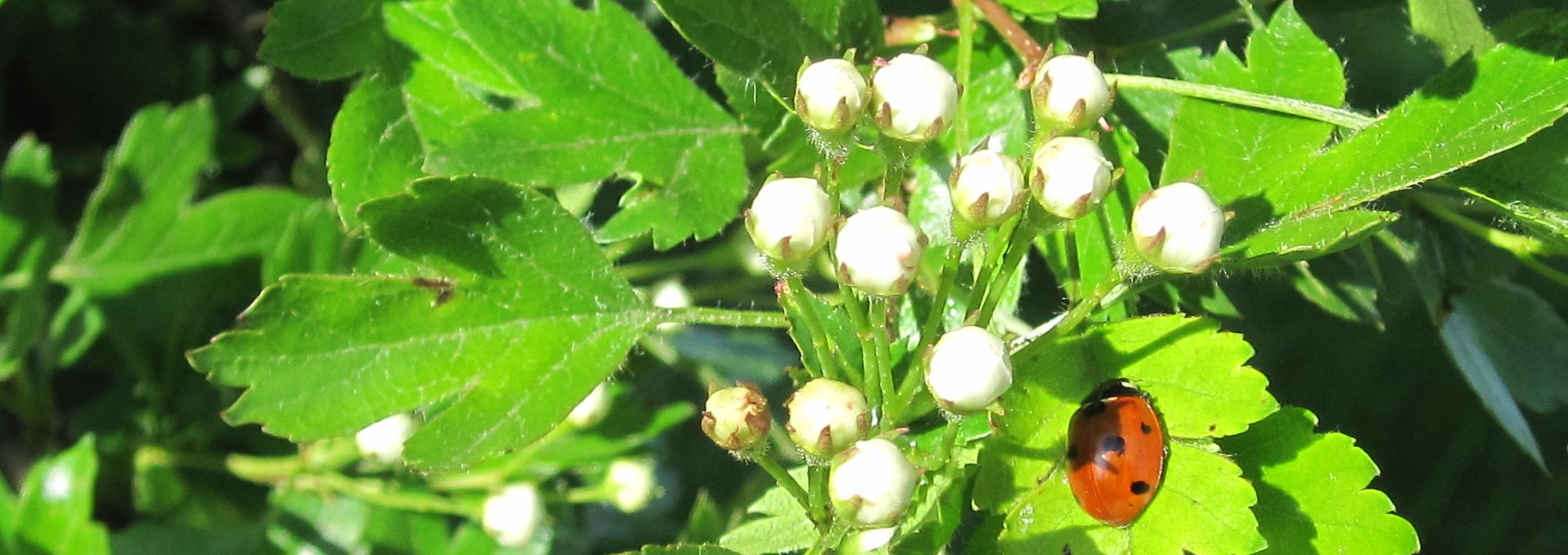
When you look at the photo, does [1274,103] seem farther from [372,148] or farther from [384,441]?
[384,441]

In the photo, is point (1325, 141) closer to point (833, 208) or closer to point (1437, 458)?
point (833, 208)

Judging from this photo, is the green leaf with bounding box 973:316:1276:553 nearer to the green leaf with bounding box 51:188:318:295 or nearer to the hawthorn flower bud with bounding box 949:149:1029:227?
the hawthorn flower bud with bounding box 949:149:1029:227

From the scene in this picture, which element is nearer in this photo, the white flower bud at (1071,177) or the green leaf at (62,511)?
the white flower bud at (1071,177)

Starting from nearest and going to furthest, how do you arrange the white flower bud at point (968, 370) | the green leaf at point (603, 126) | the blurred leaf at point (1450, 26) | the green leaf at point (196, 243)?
the white flower bud at point (968, 370) → the blurred leaf at point (1450, 26) → the green leaf at point (603, 126) → the green leaf at point (196, 243)

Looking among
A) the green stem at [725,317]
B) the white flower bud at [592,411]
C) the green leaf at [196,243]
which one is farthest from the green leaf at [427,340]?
the green leaf at [196,243]

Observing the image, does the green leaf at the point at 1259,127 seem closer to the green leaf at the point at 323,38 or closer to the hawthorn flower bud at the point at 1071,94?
the hawthorn flower bud at the point at 1071,94
